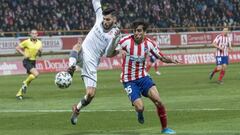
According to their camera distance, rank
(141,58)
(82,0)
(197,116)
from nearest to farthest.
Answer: (141,58), (197,116), (82,0)

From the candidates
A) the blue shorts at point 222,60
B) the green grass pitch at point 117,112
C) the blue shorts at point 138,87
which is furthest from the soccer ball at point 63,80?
the blue shorts at point 222,60

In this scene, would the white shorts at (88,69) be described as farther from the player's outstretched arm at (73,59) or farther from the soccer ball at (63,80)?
the soccer ball at (63,80)

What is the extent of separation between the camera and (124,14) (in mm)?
54656

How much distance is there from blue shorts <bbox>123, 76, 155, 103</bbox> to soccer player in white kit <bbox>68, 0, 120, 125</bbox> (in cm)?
116

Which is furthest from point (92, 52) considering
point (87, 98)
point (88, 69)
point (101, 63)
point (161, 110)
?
point (101, 63)

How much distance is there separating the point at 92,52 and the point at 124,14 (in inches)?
1540

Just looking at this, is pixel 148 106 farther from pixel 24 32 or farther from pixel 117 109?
pixel 24 32

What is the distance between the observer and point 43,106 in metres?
21.7

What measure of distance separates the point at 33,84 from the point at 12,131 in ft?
59.7

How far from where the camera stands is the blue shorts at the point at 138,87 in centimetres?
1448

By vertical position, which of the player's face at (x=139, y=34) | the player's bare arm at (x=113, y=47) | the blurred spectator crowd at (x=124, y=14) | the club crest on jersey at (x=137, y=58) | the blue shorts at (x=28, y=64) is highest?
the blurred spectator crowd at (x=124, y=14)

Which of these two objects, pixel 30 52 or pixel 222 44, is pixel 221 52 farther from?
pixel 30 52

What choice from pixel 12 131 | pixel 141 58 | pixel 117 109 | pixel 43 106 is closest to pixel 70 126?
pixel 12 131

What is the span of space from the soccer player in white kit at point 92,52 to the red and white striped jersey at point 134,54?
0.74m
